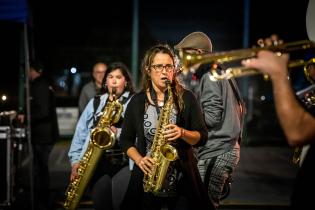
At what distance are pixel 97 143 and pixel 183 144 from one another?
1221 mm

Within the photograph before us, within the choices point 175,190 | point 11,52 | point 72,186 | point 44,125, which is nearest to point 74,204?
point 72,186

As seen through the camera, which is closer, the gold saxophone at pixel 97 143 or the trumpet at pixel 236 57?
the trumpet at pixel 236 57

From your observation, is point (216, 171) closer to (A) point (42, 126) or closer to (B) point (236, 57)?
(B) point (236, 57)

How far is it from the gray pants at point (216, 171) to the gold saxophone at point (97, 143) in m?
1.03

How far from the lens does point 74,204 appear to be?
5.82m

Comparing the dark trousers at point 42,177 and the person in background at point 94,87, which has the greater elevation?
the person in background at point 94,87

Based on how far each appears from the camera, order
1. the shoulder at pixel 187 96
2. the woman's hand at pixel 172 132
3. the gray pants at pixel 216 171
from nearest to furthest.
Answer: the woman's hand at pixel 172 132 → the shoulder at pixel 187 96 → the gray pants at pixel 216 171

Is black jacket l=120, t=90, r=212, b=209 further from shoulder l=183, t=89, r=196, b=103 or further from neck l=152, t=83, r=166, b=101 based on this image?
neck l=152, t=83, r=166, b=101

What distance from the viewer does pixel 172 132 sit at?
170 inches

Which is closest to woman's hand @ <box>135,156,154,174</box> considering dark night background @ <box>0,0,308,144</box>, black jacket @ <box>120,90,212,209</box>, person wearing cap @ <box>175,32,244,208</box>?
black jacket @ <box>120,90,212,209</box>

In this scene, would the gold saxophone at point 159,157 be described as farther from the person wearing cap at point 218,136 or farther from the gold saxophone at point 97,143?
the gold saxophone at point 97,143

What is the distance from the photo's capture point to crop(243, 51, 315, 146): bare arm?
3.02m

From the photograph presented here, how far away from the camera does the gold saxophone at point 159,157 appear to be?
4.45 metres

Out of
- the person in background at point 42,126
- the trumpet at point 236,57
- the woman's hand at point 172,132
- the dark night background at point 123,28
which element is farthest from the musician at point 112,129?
the dark night background at point 123,28
